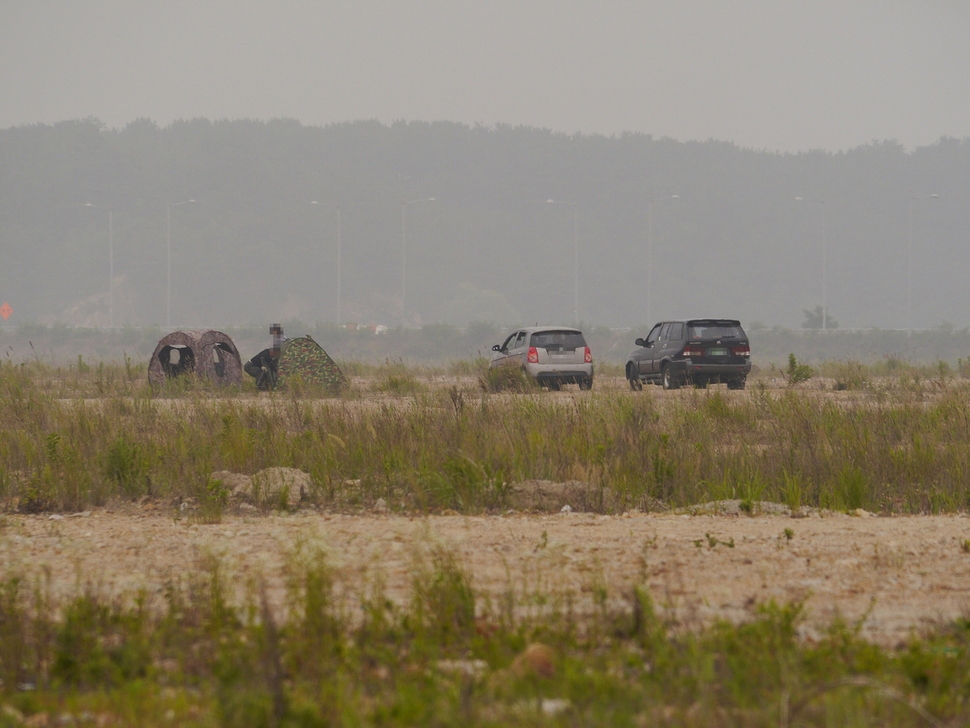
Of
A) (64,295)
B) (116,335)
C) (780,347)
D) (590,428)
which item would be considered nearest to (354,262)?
(64,295)

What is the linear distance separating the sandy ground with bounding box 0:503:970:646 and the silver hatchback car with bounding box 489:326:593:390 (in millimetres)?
15422

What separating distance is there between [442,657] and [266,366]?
1772cm

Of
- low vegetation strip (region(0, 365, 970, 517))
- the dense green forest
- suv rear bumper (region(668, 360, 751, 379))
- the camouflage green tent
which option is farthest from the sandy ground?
the dense green forest

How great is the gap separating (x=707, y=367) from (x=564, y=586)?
59.1ft

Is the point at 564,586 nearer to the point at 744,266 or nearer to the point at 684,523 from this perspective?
the point at 684,523

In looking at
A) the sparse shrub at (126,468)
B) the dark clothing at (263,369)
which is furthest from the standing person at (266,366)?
the sparse shrub at (126,468)

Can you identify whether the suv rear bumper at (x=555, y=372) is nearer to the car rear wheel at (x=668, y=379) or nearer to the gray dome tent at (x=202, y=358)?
the car rear wheel at (x=668, y=379)

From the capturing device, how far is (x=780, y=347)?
68750mm

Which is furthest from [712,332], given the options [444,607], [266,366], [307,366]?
[444,607]

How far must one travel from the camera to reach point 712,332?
23.5 meters

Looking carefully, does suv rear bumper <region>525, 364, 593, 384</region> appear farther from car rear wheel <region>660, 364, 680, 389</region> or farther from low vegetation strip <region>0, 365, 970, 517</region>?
low vegetation strip <region>0, 365, 970, 517</region>

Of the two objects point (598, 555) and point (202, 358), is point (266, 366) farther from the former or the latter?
point (598, 555)

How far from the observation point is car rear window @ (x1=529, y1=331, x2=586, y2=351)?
79.0ft

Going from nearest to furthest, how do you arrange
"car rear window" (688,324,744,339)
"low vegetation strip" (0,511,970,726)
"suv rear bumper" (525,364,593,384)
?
"low vegetation strip" (0,511,970,726) < "car rear window" (688,324,744,339) < "suv rear bumper" (525,364,593,384)
